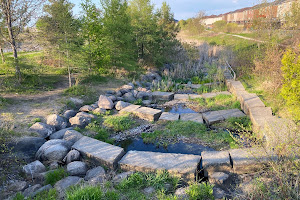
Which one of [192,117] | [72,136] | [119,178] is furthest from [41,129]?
[192,117]

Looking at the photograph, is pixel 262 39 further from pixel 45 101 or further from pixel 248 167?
pixel 45 101

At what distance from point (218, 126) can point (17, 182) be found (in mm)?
4798

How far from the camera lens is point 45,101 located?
21.9ft

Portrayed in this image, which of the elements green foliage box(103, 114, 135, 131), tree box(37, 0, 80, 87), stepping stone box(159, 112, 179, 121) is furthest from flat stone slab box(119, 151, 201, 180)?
tree box(37, 0, 80, 87)

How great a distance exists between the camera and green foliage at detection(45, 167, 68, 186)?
3.31 meters

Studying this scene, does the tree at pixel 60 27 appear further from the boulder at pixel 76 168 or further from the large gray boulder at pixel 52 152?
the boulder at pixel 76 168

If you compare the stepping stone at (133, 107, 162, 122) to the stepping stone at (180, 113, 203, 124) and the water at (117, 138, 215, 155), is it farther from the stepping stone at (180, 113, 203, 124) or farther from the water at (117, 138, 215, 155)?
the water at (117, 138, 215, 155)

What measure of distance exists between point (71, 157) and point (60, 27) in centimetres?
688

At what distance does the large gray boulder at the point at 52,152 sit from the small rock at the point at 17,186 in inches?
27.3

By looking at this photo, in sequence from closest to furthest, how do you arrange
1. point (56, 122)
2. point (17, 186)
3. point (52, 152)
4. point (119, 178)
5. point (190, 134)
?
1. point (17, 186)
2. point (119, 178)
3. point (52, 152)
4. point (56, 122)
5. point (190, 134)

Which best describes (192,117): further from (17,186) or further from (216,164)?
(17,186)

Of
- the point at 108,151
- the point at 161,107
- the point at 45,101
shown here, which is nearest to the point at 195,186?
the point at 108,151

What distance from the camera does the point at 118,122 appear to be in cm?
586

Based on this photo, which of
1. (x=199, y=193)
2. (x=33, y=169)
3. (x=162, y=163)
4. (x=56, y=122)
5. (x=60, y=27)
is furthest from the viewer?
(x=60, y=27)
